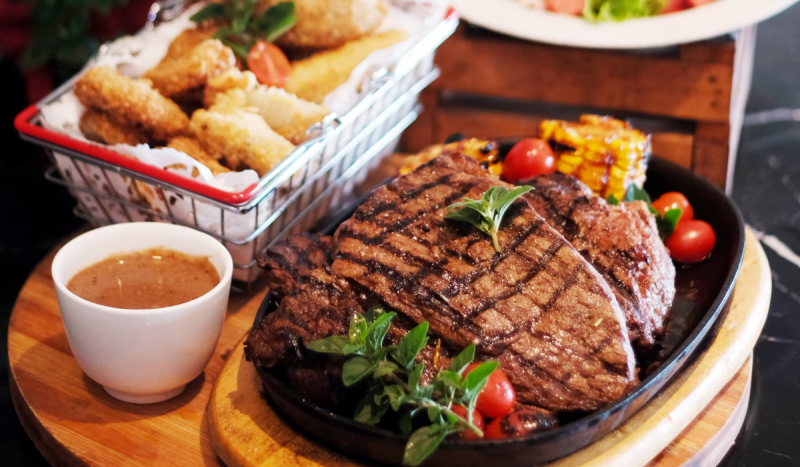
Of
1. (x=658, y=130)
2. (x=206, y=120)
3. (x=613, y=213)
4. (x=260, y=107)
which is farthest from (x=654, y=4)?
(x=206, y=120)

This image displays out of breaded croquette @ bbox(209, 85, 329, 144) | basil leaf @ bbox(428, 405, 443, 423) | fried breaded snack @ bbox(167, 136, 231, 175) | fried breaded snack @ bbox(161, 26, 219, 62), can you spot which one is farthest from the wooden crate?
basil leaf @ bbox(428, 405, 443, 423)

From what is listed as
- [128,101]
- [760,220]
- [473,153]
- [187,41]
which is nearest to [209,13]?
[187,41]

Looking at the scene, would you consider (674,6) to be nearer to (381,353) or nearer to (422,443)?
(381,353)

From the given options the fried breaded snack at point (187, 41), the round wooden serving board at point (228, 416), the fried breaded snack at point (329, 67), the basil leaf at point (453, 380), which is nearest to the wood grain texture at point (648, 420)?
the round wooden serving board at point (228, 416)

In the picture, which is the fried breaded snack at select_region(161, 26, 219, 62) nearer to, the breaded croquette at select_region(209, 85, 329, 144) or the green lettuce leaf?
the breaded croquette at select_region(209, 85, 329, 144)

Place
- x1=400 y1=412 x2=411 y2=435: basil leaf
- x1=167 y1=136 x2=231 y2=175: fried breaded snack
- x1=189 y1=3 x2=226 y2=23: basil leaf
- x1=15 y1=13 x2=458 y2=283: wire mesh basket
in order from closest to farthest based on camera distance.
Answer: x1=400 y1=412 x2=411 y2=435: basil leaf, x1=15 y1=13 x2=458 y2=283: wire mesh basket, x1=167 y1=136 x2=231 y2=175: fried breaded snack, x1=189 y1=3 x2=226 y2=23: basil leaf

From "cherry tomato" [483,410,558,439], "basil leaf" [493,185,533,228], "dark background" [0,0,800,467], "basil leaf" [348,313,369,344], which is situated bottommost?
"dark background" [0,0,800,467]

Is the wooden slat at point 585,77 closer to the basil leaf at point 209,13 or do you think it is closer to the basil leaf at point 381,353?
the basil leaf at point 209,13
